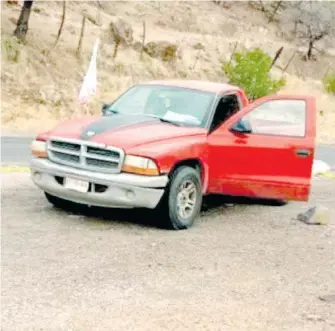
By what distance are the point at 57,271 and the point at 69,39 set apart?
88.3ft

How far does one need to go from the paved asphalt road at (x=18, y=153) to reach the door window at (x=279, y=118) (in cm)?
682

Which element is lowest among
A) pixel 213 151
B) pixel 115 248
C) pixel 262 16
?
pixel 115 248

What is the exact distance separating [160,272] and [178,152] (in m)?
2.15

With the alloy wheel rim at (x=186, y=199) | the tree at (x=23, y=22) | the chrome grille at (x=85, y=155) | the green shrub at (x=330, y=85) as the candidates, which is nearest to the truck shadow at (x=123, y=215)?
the alloy wheel rim at (x=186, y=199)

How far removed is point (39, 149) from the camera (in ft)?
30.9

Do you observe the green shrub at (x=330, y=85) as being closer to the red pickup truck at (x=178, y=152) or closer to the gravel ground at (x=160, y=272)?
the red pickup truck at (x=178, y=152)

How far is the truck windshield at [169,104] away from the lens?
32.2 feet

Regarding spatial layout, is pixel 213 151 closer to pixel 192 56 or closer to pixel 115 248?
pixel 115 248

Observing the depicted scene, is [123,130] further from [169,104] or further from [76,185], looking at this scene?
[169,104]

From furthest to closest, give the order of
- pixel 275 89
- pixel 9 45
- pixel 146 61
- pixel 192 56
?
pixel 192 56 → pixel 146 61 → pixel 275 89 → pixel 9 45

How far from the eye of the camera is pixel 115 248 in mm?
7930

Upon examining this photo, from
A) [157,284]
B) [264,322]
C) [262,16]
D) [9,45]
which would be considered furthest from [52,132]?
[262,16]

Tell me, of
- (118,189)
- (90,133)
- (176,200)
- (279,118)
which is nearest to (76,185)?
(118,189)

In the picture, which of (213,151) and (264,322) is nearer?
(264,322)
